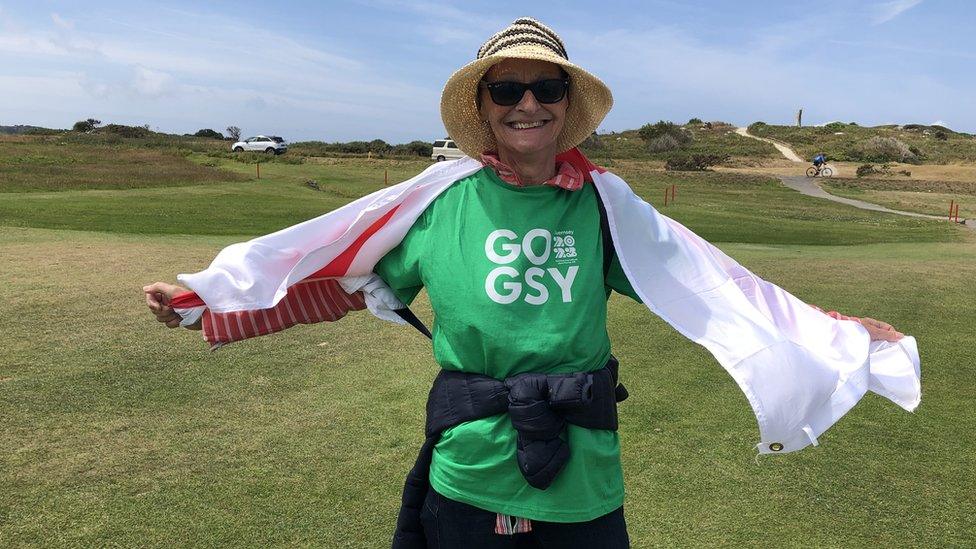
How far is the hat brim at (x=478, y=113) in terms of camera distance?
2.16 m

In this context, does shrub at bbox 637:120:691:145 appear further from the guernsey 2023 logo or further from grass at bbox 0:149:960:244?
the guernsey 2023 logo

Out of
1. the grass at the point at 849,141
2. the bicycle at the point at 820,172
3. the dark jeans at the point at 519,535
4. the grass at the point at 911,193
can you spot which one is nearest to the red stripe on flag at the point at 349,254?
the dark jeans at the point at 519,535

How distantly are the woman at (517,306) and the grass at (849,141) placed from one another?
48903mm

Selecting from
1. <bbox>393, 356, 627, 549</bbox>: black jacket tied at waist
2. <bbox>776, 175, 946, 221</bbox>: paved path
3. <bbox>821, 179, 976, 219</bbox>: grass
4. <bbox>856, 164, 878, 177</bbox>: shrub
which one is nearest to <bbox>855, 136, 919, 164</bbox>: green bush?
<bbox>856, 164, 878, 177</bbox>: shrub

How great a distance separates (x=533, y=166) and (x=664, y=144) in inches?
1937

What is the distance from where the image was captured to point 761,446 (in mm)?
1983

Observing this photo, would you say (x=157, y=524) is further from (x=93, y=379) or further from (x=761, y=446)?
(x=761, y=446)

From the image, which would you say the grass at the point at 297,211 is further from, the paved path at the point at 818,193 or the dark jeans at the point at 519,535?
the dark jeans at the point at 519,535

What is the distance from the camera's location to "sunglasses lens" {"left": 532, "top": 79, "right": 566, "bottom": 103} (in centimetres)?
202

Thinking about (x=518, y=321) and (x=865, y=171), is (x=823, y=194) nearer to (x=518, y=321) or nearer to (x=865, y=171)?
(x=865, y=171)

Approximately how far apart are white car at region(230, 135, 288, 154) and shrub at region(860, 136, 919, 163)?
35.3m

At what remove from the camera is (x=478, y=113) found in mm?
2301

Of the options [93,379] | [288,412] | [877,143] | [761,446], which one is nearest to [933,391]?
[761,446]

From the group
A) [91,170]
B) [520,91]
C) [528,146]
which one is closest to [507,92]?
[520,91]
